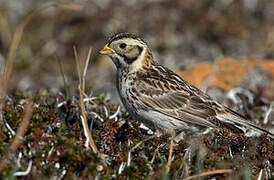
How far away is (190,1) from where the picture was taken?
46.8 ft

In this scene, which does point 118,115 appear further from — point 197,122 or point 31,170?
point 31,170

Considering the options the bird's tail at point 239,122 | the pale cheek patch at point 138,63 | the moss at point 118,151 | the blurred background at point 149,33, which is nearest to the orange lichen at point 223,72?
the blurred background at point 149,33

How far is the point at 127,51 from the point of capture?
24.5 feet

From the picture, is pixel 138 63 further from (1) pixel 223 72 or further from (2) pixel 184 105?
(1) pixel 223 72

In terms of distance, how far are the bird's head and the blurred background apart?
5.19 m

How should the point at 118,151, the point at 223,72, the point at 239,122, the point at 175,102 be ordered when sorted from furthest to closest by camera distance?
the point at 223,72 → the point at 175,102 → the point at 239,122 → the point at 118,151

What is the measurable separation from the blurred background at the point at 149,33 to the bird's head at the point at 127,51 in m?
5.19

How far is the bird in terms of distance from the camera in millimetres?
6867

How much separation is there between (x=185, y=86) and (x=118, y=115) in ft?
3.35

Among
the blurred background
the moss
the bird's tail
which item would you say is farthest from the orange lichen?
the moss

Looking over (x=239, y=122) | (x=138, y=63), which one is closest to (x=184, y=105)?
(x=239, y=122)

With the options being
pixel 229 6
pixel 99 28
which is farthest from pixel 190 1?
pixel 99 28

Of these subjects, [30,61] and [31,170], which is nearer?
[31,170]

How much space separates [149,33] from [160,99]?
6.81 m
